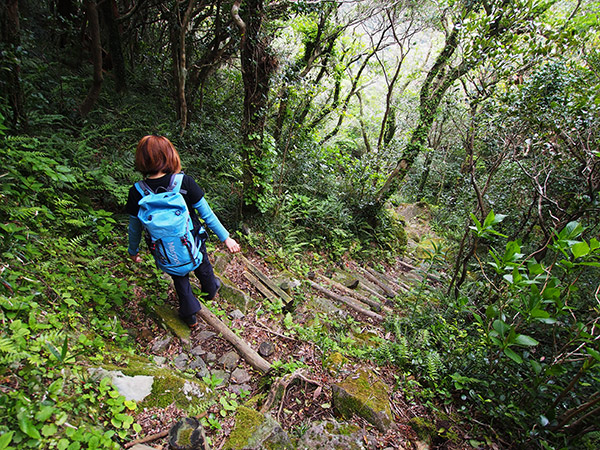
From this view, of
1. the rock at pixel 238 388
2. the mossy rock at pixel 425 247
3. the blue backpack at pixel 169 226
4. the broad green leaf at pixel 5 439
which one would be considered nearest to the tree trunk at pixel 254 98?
the blue backpack at pixel 169 226

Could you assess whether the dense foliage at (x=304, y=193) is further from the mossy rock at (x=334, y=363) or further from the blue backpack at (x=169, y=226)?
the blue backpack at (x=169, y=226)

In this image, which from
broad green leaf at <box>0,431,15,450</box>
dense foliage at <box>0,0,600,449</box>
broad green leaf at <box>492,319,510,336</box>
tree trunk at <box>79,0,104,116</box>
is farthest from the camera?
tree trunk at <box>79,0,104,116</box>

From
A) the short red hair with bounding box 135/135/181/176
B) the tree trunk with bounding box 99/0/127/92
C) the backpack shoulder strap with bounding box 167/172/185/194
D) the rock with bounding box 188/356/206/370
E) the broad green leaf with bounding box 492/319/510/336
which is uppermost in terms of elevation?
the tree trunk with bounding box 99/0/127/92

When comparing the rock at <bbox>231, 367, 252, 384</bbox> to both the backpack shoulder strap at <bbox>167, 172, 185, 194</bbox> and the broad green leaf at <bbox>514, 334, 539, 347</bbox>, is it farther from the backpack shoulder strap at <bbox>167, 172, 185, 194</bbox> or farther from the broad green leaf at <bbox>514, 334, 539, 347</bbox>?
the broad green leaf at <bbox>514, 334, 539, 347</bbox>

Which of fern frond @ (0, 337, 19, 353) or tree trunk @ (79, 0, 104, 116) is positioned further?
tree trunk @ (79, 0, 104, 116)

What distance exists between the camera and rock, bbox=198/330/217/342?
3.40 metres

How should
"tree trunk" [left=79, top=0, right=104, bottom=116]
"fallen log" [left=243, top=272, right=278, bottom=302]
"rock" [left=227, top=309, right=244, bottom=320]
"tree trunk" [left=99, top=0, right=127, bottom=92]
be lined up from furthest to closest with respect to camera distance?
"tree trunk" [left=99, top=0, right=127, bottom=92], "tree trunk" [left=79, top=0, right=104, bottom=116], "fallen log" [left=243, top=272, right=278, bottom=302], "rock" [left=227, top=309, right=244, bottom=320]

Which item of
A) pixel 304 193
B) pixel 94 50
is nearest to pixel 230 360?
pixel 304 193

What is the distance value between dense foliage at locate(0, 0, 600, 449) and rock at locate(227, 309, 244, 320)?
3.11ft

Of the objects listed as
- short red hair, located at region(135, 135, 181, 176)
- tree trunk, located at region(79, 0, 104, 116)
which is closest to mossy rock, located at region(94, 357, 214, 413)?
short red hair, located at region(135, 135, 181, 176)

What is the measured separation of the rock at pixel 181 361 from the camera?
9.86 ft

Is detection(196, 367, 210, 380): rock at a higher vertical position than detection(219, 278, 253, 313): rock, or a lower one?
lower

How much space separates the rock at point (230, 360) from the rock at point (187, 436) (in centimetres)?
121

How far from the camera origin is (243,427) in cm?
225
